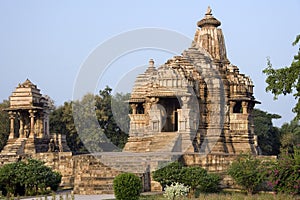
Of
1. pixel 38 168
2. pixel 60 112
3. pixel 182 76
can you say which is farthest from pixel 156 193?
pixel 60 112

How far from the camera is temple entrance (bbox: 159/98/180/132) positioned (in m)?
31.5

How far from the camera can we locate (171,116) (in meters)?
31.8

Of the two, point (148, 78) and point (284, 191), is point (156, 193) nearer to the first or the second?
point (284, 191)

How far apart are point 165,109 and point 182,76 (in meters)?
2.54

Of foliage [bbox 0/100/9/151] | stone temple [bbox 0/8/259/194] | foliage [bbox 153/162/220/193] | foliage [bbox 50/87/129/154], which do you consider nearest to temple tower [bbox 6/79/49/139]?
stone temple [bbox 0/8/259/194]

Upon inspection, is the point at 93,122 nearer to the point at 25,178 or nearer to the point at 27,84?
the point at 27,84

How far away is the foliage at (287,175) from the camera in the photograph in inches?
691

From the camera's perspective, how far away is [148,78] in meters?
35.2

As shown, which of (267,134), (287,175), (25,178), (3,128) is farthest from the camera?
(267,134)

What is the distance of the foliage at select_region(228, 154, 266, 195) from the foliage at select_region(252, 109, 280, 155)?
2512cm

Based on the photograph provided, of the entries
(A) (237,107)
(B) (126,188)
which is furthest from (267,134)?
(B) (126,188)

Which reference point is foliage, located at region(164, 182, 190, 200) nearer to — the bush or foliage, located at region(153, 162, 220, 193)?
the bush

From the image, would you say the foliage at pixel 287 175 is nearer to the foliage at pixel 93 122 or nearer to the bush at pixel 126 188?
the bush at pixel 126 188

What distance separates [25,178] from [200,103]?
12.0 meters
